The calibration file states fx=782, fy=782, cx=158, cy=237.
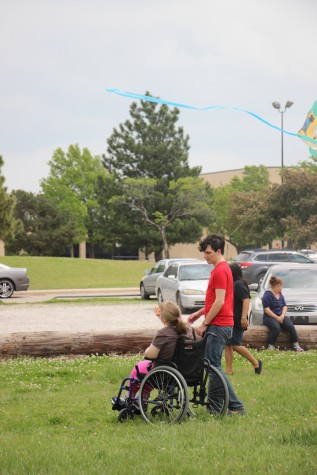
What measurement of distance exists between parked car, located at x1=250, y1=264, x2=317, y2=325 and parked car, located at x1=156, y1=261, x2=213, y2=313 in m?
5.32

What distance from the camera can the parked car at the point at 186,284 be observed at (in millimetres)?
21438

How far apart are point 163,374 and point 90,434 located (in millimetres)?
918

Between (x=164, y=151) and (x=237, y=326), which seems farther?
(x=164, y=151)

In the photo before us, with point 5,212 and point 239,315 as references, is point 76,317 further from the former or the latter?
point 5,212

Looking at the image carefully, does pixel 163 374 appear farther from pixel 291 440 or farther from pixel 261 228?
pixel 261 228

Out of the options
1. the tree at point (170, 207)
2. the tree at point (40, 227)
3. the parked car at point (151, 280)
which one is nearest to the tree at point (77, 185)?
the tree at point (40, 227)

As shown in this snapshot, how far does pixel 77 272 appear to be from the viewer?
165 feet

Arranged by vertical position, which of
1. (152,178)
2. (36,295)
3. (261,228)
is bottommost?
(36,295)

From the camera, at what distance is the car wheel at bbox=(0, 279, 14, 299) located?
2998cm

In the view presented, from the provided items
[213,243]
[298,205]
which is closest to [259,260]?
[298,205]

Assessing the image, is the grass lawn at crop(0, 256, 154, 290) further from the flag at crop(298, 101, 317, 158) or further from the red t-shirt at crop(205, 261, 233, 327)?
the red t-shirt at crop(205, 261, 233, 327)

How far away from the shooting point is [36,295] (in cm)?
3359

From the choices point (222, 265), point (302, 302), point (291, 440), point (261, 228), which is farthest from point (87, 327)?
point (261, 228)

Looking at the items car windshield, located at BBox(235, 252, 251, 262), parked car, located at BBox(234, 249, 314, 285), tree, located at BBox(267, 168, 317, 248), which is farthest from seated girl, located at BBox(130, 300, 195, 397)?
tree, located at BBox(267, 168, 317, 248)
